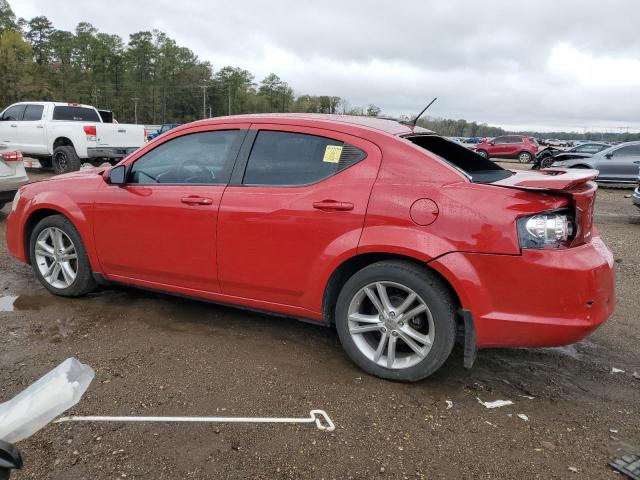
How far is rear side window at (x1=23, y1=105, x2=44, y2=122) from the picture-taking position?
524 inches

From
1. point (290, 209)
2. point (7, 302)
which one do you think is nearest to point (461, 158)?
point (290, 209)

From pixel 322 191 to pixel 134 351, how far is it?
168 cm

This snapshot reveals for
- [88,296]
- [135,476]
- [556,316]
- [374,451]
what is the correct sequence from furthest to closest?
1. [88,296]
2. [556,316]
3. [374,451]
4. [135,476]

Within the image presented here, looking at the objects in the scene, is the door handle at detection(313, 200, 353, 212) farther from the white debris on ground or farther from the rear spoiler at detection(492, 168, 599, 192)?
the white debris on ground

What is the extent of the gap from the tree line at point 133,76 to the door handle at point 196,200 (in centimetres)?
8525

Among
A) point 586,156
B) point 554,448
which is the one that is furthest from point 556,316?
point 586,156

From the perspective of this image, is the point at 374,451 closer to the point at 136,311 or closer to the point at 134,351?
the point at 134,351

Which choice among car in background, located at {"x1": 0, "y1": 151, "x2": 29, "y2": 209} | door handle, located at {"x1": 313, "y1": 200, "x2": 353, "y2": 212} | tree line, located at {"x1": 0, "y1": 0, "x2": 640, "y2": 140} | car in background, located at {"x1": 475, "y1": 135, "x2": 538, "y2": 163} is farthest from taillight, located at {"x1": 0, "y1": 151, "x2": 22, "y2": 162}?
tree line, located at {"x1": 0, "y1": 0, "x2": 640, "y2": 140}

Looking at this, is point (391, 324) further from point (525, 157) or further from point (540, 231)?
point (525, 157)

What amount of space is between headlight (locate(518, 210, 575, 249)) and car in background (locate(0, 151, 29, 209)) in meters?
7.39

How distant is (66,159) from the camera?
12.7 metres

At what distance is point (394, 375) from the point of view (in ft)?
10.1

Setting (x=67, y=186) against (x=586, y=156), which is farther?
(x=586, y=156)

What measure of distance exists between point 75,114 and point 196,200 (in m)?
11.8
